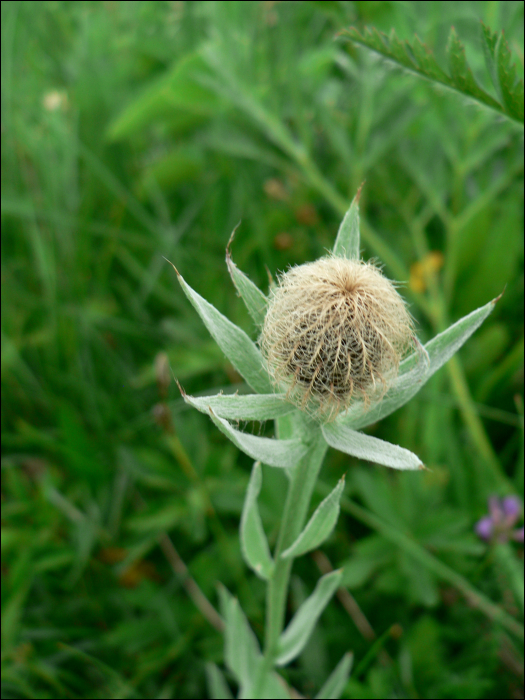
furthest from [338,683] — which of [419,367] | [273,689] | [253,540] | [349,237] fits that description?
[349,237]

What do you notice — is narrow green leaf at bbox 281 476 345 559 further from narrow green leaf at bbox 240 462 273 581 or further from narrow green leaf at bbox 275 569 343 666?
narrow green leaf at bbox 275 569 343 666

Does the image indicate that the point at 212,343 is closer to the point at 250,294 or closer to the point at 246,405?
the point at 250,294

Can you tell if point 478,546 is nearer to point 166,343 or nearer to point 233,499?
point 233,499

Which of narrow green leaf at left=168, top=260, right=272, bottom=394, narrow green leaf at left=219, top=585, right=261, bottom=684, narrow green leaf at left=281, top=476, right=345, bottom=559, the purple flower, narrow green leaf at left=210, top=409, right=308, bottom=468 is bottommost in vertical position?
narrow green leaf at left=219, top=585, right=261, bottom=684

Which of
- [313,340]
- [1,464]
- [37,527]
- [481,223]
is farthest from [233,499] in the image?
[481,223]

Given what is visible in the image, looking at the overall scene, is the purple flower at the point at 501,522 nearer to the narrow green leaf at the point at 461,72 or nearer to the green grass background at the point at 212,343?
the green grass background at the point at 212,343

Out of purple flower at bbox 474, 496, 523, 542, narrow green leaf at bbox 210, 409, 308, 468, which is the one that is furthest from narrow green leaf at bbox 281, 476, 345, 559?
purple flower at bbox 474, 496, 523, 542
